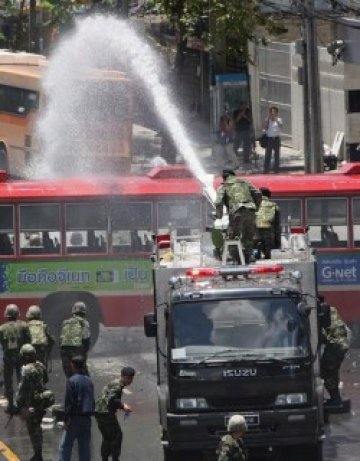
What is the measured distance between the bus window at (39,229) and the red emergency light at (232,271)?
1003 centimetres

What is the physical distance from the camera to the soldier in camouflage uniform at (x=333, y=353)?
75.4ft

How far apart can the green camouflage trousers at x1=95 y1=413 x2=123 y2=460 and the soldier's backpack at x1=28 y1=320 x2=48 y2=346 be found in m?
4.32

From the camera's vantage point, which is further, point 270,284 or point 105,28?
point 105,28

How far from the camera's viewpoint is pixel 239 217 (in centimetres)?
2145

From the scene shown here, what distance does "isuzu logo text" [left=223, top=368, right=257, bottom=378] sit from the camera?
18906mm

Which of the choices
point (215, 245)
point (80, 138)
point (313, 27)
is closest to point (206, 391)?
point (215, 245)

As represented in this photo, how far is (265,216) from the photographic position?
72.9ft

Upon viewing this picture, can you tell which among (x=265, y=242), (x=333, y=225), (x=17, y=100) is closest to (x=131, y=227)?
(x=333, y=225)

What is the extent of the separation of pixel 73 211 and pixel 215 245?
334 inches

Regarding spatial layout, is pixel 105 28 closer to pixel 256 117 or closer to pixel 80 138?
pixel 80 138

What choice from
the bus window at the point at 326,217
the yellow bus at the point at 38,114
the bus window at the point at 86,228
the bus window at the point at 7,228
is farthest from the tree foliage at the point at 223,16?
the bus window at the point at 7,228

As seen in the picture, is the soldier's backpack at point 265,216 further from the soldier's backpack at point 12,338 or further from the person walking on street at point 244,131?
the person walking on street at point 244,131

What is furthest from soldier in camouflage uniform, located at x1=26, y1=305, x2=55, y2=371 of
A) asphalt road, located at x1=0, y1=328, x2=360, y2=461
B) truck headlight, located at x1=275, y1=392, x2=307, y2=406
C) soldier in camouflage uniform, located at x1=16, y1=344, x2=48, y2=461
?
truck headlight, located at x1=275, y1=392, x2=307, y2=406

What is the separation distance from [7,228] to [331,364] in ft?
27.5
